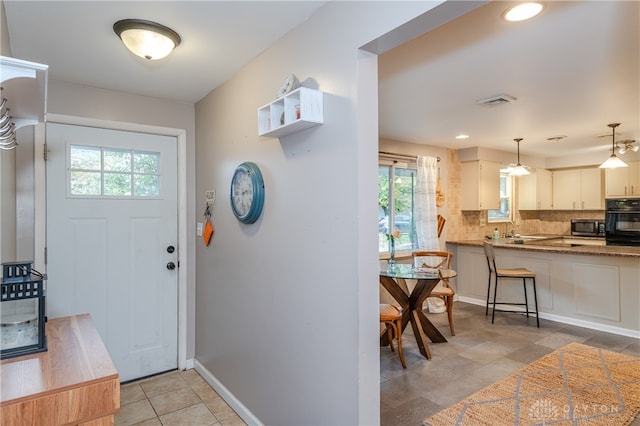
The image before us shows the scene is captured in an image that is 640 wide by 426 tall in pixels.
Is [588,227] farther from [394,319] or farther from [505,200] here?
[394,319]

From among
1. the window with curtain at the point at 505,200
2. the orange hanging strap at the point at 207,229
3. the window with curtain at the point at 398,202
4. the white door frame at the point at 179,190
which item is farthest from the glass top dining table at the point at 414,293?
the window with curtain at the point at 505,200

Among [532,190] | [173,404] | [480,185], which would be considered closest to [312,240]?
[173,404]

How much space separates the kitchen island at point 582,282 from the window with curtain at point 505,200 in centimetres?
139

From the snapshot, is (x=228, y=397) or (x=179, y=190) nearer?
(x=228, y=397)

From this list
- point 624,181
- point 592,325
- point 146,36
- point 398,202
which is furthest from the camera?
→ point 624,181

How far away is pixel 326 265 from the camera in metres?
1.75

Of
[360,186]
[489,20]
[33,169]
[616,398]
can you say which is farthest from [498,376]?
[33,169]

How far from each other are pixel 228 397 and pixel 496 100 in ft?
10.5

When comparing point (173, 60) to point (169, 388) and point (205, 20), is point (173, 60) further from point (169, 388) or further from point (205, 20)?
point (169, 388)

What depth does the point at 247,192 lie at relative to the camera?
2.35 metres

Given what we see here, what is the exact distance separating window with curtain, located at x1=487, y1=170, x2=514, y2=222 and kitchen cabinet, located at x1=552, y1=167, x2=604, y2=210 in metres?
0.95

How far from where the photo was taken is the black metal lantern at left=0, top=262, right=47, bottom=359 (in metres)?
1.45

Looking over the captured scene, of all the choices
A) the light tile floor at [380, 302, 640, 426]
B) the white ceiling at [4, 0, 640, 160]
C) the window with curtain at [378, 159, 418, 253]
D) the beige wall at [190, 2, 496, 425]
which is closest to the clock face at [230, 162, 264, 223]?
the beige wall at [190, 2, 496, 425]

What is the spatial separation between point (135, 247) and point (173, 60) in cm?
156
